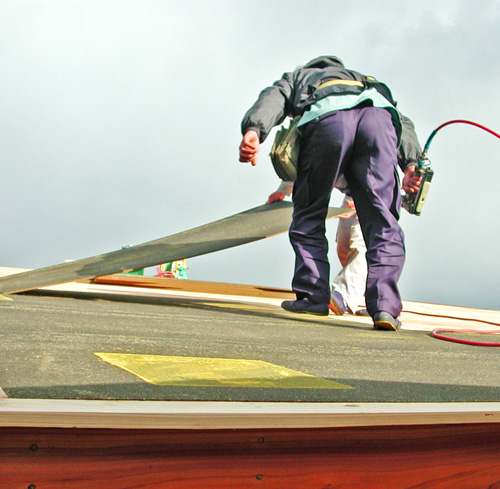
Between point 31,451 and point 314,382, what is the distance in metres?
0.50

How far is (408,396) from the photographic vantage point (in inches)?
40.1

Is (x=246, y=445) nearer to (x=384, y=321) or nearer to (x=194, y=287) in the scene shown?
(x=384, y=321)

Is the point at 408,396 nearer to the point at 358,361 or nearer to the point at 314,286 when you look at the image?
the point at 358,361

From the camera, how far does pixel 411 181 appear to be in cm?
275

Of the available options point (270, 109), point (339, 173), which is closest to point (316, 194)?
point (339, 173)

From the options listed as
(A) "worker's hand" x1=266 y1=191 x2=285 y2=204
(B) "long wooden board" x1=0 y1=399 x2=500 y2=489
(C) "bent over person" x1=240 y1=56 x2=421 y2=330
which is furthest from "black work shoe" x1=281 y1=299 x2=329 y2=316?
(B) "long wooden board" x1=0 y1=399 x2=500 y2=489

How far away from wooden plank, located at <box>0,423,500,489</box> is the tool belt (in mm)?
1671

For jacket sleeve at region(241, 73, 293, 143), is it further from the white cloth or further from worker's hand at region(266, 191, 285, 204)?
the white cloth

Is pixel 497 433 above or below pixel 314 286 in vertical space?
below

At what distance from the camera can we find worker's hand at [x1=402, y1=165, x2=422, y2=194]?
273cm

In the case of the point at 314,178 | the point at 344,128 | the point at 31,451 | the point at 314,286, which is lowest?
the point at 31,451

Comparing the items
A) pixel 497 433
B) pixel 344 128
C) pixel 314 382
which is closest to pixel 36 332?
pixel 314 382

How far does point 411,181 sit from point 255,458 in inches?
83.0

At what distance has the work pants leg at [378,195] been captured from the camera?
2.39 m
